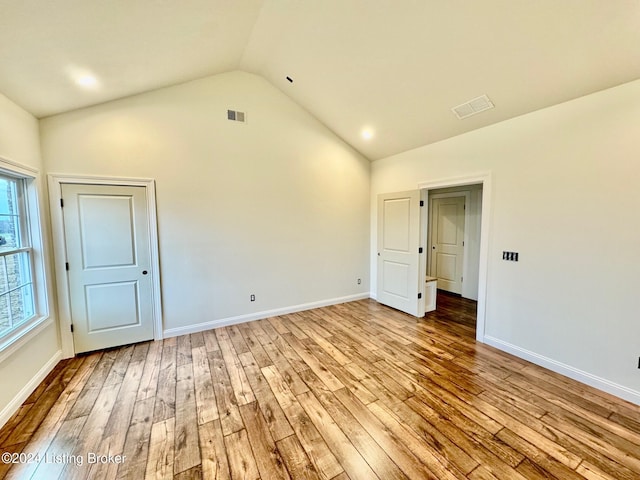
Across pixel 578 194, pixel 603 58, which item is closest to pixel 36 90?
pixel 603 58

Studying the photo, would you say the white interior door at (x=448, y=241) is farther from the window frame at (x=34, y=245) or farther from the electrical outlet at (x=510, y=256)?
the window frame at (x=34, y=245)

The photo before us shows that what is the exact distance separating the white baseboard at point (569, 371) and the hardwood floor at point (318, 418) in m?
0.09

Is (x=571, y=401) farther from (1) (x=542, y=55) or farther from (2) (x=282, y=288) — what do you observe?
(2) (x=282, y=288)

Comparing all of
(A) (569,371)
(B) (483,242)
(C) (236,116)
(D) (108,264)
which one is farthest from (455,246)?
(D) (108,264)

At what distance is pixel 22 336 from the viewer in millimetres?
2271

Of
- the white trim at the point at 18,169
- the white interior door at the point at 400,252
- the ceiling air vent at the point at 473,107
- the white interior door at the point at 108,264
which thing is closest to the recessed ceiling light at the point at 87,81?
the white trim at the point at 18,169

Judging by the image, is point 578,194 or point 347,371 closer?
point 578,194

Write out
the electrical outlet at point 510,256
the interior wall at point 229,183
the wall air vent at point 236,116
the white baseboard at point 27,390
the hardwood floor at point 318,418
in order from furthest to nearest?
the wall air vent at point 236,116, the interior wall at point 229,183, the electrical outlet at point 510,256, the white baseboard at point 27,390, the hardwood floor at point 318,418

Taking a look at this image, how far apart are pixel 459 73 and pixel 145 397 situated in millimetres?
4191

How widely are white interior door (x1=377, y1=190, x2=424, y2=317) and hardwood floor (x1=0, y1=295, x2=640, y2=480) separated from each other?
1123 millimetres

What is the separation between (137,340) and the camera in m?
3.31

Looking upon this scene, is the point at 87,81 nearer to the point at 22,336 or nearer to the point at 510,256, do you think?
the point at 22,336

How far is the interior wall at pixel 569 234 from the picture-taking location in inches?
87.2

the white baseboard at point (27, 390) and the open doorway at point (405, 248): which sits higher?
the open doorway at point (405, 248)
